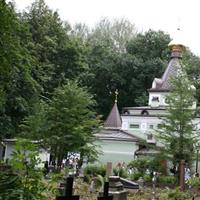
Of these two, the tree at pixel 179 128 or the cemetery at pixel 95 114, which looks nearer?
the cemetery at pixel 95 114

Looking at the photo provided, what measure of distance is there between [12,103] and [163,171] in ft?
41.1

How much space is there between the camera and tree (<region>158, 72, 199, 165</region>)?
24391 mm

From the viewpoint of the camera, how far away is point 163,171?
85.9ft

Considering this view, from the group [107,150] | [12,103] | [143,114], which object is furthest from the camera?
[143,114]

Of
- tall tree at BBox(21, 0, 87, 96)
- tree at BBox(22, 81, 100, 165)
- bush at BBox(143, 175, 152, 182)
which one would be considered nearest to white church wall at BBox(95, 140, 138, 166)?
tall tree at BBox(21, 0, 87, 96)

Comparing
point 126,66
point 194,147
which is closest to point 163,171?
point 194,147

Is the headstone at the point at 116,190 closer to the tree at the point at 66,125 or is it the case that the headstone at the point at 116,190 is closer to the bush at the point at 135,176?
the bush at the point at 135,176

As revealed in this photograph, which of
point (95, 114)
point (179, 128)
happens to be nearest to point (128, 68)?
point (95, 114)

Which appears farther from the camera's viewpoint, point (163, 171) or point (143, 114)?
point (143, 114)

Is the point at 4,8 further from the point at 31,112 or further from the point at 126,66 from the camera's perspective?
the point at 126,66

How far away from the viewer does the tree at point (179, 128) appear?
24.4m

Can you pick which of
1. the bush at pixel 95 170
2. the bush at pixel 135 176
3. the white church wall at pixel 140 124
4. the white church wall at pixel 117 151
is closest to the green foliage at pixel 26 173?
the bush at pixel 135 176

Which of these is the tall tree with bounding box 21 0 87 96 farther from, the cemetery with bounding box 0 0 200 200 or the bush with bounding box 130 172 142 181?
the bush with bounding box 130 172 142 181

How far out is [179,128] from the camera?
24688mm
